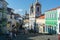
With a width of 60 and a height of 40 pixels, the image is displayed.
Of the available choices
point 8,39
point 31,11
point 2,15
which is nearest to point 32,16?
point 31,11

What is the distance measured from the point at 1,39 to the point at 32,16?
36.9m

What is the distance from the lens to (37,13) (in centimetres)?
5959

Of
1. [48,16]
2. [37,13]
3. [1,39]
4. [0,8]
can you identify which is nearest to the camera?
[1,39]

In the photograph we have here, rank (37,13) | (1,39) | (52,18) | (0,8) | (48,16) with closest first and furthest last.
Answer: (1,39) → (0,8) → (52,18) → (48,16) → (37,13)

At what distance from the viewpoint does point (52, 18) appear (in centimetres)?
4009

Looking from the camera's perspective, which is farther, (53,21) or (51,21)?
(51,21)

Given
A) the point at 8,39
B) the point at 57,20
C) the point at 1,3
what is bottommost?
the point at 8,39

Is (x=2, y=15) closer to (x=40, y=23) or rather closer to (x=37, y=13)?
(x=40, y=23)

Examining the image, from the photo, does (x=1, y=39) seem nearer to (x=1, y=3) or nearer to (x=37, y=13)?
A: (x=1, y=3)

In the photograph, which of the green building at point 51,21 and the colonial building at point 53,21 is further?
the green building at point 51,21

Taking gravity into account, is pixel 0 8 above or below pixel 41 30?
above

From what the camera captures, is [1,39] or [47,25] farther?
[47,25]

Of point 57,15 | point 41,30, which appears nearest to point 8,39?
point 57,15

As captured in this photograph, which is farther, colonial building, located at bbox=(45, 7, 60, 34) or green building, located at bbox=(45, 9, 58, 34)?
green building, located at bbox=(45, 9, 58, 34)
